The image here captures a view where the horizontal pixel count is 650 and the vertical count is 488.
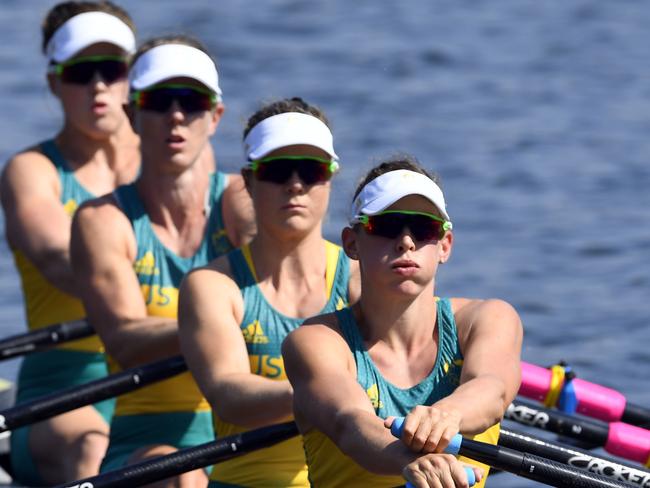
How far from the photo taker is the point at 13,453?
243 inches

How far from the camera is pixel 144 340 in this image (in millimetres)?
5371

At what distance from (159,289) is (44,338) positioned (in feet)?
2.14

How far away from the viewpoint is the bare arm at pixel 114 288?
17.7ft

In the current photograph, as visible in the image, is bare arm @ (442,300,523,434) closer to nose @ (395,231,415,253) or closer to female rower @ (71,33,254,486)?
nose @ (395,231,415,253)

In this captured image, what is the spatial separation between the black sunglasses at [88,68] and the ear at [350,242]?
2255 millimetres

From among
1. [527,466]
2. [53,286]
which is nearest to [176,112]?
[53,286]

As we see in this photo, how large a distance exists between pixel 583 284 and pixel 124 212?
4.89m

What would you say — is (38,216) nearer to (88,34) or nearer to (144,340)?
(88,34)

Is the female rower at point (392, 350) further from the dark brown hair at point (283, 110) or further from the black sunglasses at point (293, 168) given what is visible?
the dark brown hair at point (283, 110)

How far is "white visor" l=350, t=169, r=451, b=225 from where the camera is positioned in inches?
161

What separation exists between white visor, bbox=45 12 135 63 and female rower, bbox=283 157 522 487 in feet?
7.38

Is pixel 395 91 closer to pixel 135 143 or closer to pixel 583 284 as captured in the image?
pixel 583 284

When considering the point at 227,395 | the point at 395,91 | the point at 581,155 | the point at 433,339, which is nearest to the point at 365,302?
the point at 433,339

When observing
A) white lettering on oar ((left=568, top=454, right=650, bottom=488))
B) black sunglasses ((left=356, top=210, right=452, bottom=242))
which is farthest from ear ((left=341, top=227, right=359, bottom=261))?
white lettering on oar ((left=568, top=454, right=650, bottom=488))
